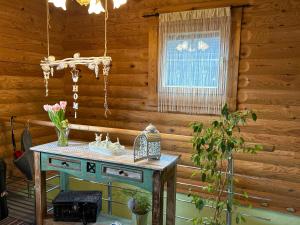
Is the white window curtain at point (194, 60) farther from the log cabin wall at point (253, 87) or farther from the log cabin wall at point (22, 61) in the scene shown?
the log cabin wall at point (22, 61)

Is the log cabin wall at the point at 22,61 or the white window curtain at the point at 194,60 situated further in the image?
the log cabin wall at the point at 22,61

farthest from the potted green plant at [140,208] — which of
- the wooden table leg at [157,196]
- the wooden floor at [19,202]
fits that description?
the wooden floor at [19,202]

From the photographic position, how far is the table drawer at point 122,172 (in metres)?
2.01

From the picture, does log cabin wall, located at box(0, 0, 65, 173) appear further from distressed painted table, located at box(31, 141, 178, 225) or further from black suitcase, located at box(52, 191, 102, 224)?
black suitcase, located at box(52, 191, 102, 224)

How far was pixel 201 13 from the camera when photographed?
3271 millimetres

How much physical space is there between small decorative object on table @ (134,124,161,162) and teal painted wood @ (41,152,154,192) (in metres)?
0.12

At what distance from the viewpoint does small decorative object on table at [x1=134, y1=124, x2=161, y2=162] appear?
2.06m

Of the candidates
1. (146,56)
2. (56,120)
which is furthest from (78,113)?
(56,120)

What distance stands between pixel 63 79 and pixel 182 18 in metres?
2.05

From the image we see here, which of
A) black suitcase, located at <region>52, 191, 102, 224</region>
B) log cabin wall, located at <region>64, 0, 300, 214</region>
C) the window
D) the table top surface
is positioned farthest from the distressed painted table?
the window

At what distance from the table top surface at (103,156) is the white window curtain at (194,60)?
1.35 metres

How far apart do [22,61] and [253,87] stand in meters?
2.86

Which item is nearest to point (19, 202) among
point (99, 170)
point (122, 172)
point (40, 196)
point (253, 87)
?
point (40, 196)

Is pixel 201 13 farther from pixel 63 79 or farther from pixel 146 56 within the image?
pixel 63 79
